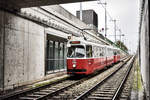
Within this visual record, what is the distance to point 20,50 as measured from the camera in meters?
11.7

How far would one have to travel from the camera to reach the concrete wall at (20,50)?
1044 centimetres

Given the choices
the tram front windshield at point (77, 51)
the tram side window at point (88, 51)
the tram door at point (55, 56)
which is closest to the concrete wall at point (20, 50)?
the tram front windshield at point (77, 51)

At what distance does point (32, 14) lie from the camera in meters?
13.3

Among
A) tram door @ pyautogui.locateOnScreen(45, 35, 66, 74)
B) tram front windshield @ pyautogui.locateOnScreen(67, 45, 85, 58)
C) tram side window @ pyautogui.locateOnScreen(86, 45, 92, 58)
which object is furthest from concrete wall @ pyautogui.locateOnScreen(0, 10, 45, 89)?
tram side window @ pyautogui.locateOnScreen(86, 45, 92, 58)

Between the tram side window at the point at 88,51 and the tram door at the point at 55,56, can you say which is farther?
the tram door at the point at 55,56

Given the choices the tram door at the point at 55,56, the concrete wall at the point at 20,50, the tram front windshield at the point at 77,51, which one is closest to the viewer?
the concrete wall at the point at 20,50

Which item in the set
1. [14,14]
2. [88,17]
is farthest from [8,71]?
[88,17]

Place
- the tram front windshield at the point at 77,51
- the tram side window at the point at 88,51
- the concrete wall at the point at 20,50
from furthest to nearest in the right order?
1. the tram side window at the point at 88,51
2. the tram front windshield at the point at 77,51
3. the concrete wall at the point at 20,50

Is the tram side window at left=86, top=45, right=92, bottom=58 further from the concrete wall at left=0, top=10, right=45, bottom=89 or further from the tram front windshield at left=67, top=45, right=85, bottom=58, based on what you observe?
the concrete wall at left=0, top=10, right=45, bottom=89

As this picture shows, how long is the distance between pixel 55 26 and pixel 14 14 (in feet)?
19.5

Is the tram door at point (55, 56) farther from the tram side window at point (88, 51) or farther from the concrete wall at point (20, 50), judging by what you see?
the tram side window at point (88, 51)

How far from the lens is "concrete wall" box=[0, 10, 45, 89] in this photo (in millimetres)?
10438

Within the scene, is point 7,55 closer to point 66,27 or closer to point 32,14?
point 32,14

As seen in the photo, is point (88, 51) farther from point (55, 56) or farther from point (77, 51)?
point (55, 56)
